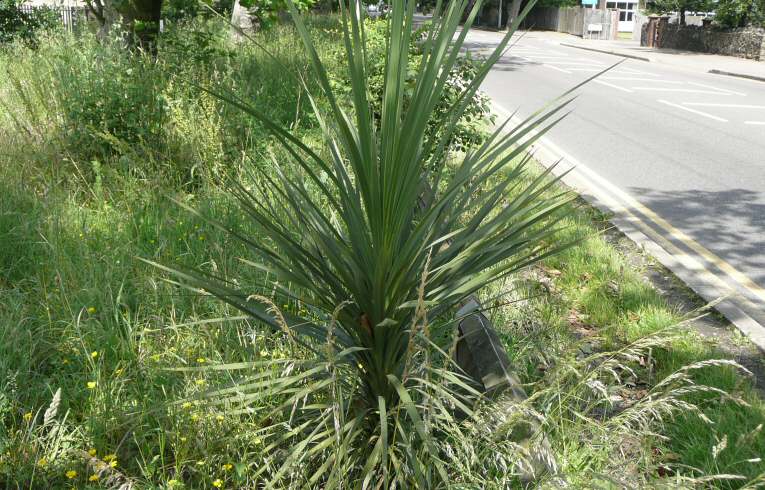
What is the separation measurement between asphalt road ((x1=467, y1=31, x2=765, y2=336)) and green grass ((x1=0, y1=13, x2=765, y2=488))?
977 mm

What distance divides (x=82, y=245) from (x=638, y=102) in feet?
38.9

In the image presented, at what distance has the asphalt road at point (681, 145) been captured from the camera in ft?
19.5

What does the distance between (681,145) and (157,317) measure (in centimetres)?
825

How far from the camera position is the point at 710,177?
773 cm

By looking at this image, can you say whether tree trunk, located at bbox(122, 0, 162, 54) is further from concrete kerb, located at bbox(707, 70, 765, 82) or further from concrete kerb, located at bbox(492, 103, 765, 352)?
concrete kerb, located at bbox(707, 70, 765, 82)

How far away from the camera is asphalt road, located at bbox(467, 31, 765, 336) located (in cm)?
594

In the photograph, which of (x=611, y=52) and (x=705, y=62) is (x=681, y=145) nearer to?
(x=705, y=62)

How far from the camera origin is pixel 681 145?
9.44m

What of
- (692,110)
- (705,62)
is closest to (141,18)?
(692,110)

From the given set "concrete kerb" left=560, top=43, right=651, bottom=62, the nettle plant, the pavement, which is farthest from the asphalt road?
"concrete kerb" left=560, top=43, right=651, bottom=62

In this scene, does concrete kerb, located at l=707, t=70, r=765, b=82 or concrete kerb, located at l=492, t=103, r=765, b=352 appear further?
concrete kerb, located at l=707, t=70, r=765, b=82

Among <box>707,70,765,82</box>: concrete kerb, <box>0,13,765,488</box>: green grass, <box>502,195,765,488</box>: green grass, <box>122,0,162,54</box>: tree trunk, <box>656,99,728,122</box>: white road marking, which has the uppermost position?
<box>122,0,162,54</box>: tree trunk

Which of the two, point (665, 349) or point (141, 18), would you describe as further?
point (141, 18)

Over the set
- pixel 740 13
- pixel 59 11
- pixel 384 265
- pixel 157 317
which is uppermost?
pixel 59 11
